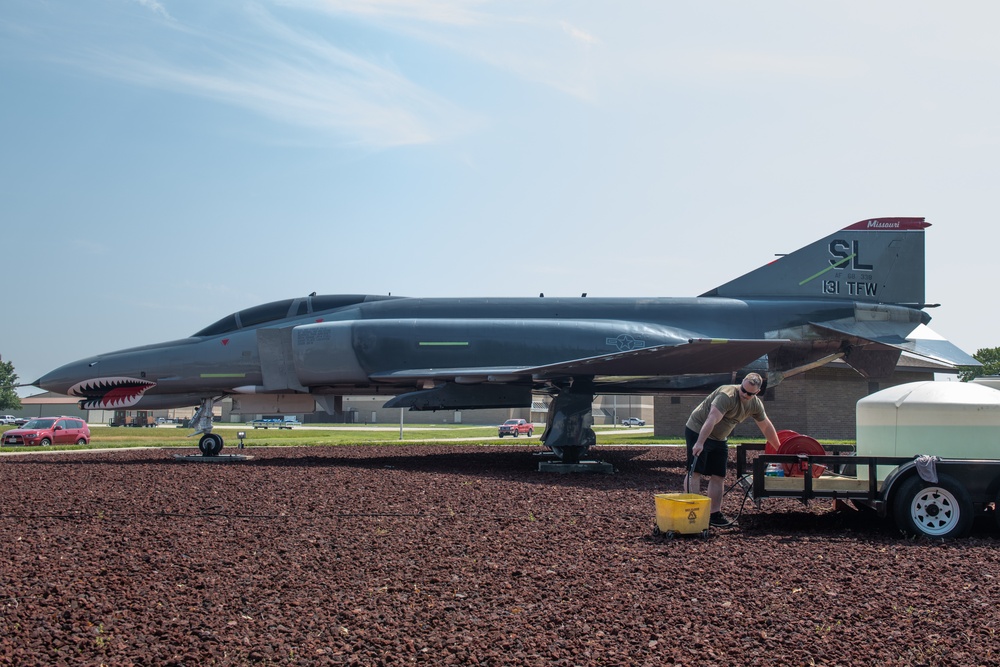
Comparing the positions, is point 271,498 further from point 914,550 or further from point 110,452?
point 110,452

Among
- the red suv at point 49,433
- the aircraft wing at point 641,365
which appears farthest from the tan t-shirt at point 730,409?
the red suv at point 49,433

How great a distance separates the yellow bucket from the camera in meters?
7.28

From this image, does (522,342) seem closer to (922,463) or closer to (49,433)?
(922,463)

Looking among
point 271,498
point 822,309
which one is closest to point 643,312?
point 822,309

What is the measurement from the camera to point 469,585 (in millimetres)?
5543

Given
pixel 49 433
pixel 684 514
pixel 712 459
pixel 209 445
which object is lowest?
pixel 49 433

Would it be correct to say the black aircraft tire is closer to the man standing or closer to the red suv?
the man standing

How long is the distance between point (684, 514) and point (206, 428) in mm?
12688

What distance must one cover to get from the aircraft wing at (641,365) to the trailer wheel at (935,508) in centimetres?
582

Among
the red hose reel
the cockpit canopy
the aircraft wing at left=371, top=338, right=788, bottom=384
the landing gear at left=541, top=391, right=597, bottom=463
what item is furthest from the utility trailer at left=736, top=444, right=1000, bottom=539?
the cockpit canopy

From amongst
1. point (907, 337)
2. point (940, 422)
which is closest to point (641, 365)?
point (907, 337)

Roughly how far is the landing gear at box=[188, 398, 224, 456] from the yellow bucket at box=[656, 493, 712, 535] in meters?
12.3

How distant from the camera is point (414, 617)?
484 cm

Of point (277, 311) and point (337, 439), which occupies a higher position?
Result: point (277, 311)
